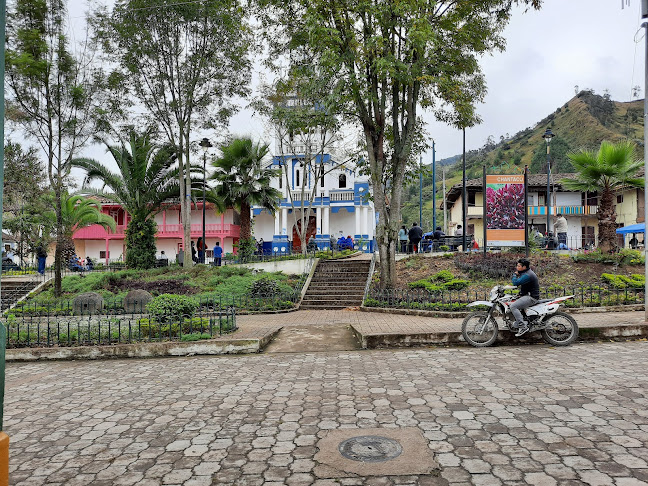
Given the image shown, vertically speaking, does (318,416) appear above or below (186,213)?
below

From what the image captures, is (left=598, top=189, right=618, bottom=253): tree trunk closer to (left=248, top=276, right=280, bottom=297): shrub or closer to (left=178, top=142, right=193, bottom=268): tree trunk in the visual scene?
(left=248, top=276, right=280, bottom=297): shrub

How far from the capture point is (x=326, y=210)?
33219 millimetres

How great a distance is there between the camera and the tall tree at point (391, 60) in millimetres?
11516

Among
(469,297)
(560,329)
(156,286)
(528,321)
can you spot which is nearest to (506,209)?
(469,297)

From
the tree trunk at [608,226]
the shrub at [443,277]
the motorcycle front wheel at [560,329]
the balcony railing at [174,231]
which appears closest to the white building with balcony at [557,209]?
the balcony railing at [174,231]

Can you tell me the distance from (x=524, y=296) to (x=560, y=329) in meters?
0.85

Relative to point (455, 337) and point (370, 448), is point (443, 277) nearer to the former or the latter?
point (455, 337)

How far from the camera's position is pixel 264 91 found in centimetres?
2148

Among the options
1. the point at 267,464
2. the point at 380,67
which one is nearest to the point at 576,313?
the point at 380,67

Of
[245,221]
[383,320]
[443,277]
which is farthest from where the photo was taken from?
[245,221]

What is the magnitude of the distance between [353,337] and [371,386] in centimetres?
374

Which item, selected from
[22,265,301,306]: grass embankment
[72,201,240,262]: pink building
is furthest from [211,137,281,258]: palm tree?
[72,201,240,262]: pink building

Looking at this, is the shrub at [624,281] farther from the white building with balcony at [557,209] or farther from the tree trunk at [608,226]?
the white building with balcony at [557,209]

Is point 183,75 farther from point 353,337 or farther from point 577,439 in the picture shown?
point 577,439
